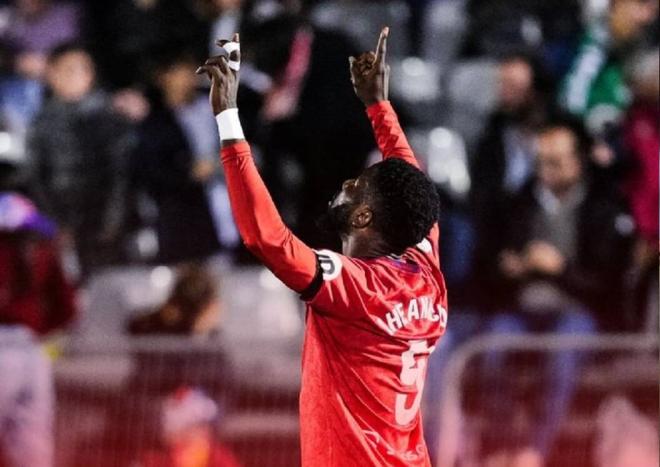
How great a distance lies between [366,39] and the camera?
9656mm

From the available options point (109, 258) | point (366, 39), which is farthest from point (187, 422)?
point (366, 39)

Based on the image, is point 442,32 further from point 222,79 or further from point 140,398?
point 222,79

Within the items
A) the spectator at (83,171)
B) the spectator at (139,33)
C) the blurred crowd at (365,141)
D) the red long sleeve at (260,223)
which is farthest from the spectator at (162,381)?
the red long sleeve at (260,223)

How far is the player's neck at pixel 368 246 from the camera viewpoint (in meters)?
4.62

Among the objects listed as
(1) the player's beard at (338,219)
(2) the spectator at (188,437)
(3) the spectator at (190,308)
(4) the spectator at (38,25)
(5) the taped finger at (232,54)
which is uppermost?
(4) the spectator at (38,25)

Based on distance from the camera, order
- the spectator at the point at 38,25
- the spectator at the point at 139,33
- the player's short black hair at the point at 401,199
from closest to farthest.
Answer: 1. the player's short black hair at the point at 401,199
2. the spectator at the point at 139,33
3. the spectator at the point at 38,25

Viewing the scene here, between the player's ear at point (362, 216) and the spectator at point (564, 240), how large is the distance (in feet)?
14.3

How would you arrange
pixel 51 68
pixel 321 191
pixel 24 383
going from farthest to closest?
pixel 51 68
pixel 321 191
pixel 24 383

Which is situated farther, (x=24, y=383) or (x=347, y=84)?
(x=347, y=84)

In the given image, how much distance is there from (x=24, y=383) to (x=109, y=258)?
5.27ft

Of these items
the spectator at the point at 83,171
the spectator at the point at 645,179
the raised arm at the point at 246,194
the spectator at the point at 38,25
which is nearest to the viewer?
the raised arm at the point at 246,194

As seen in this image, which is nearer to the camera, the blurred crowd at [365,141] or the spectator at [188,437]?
the spectator at [188,437]

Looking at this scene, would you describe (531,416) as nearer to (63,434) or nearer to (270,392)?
(270,392)

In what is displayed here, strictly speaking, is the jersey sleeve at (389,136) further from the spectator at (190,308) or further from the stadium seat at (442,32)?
the stadium seat at (442,32)
